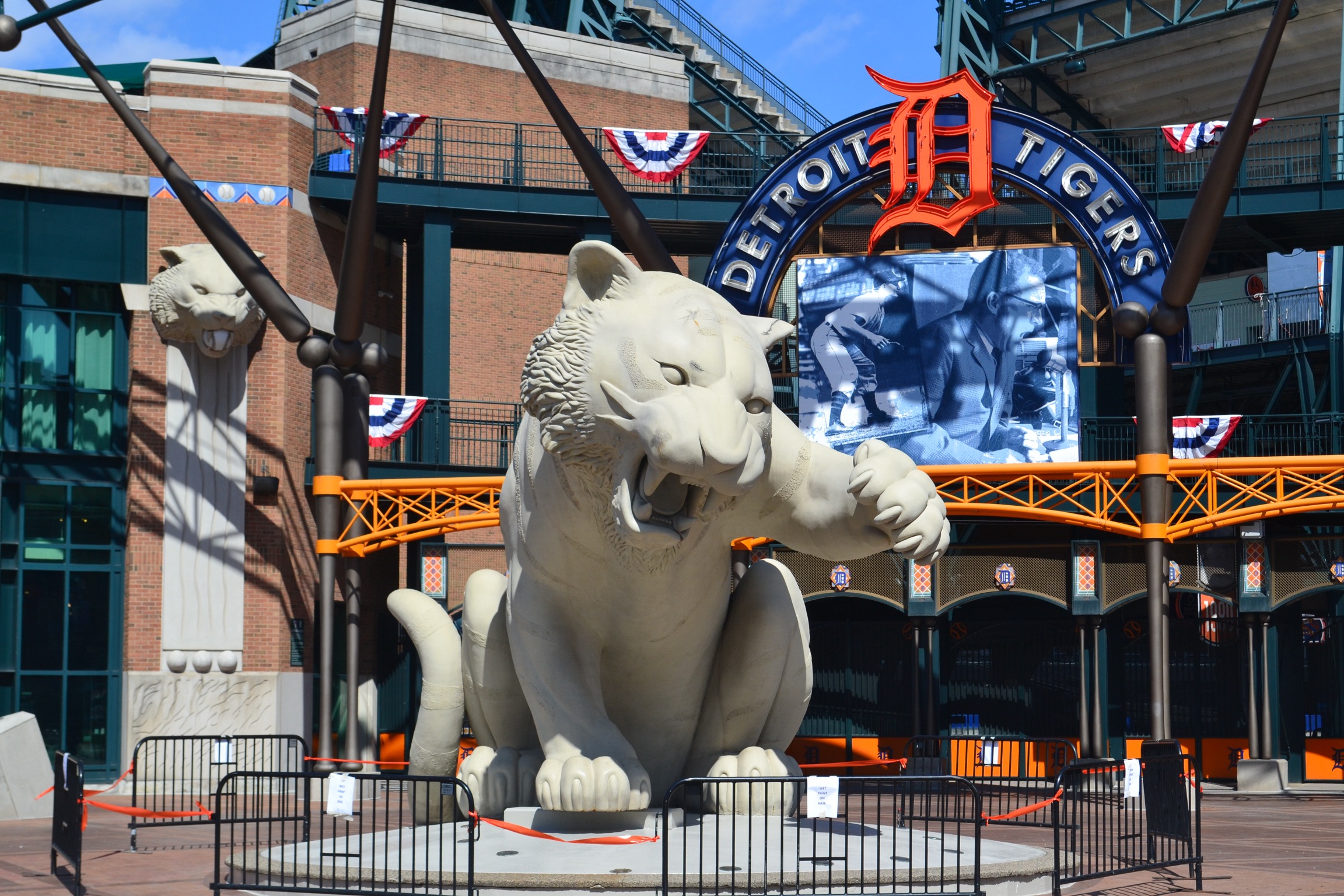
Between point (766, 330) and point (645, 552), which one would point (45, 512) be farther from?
point (766, 330)

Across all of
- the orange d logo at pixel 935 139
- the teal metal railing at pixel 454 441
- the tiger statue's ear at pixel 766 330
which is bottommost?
the tiger statue's ear at pixel 766 330

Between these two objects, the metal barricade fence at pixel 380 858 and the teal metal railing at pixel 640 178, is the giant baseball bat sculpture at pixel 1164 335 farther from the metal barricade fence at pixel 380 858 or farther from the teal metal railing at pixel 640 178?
the metal barricade fence at pixel 380 858

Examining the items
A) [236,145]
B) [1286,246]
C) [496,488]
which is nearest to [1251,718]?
[1286,246]

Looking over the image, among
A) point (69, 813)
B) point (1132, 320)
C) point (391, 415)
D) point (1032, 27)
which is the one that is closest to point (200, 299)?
point (391, 415)

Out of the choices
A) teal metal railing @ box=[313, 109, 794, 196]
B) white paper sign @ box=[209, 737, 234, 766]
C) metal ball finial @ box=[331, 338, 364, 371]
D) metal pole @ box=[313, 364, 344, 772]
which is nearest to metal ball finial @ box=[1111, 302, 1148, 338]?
teal metal railing @ box=[313, 109, 794, 196]

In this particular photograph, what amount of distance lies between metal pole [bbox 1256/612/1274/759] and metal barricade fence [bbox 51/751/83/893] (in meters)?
17.2

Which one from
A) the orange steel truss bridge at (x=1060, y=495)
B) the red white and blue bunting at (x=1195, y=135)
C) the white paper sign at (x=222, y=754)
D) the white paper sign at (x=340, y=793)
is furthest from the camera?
the red white and blue bunting at (x=1195, y=135)

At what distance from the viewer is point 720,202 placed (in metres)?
25.6

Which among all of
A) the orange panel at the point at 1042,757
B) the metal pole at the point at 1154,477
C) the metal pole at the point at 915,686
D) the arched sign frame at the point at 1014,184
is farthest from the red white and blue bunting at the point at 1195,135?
the orange panel at the point at 1042,757

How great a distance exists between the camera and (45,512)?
22422 millimetres

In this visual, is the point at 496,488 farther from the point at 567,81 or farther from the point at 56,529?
the point at 567,81

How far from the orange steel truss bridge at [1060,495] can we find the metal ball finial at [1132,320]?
1.66 meters

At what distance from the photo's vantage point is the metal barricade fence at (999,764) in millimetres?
16016

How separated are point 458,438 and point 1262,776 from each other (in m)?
13.8
